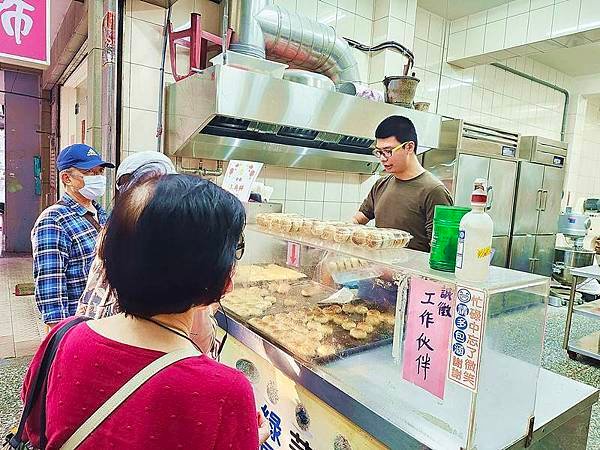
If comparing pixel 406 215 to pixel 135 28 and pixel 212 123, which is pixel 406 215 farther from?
pixel 135 28

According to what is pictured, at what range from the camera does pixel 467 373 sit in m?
1.01

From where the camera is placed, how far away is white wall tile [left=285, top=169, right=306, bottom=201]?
153 inches

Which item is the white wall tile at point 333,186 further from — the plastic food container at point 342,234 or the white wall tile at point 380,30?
the plastic food container at point 342,234

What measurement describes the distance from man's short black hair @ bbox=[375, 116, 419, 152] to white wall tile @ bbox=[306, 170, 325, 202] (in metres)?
1.82

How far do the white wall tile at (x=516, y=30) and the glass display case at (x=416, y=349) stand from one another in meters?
3.66

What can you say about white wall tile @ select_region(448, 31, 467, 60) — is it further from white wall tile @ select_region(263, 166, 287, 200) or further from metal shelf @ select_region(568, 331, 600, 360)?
metal shelf @ select_region(568, 331, 600, 360)

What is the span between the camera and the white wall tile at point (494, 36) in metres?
4.33

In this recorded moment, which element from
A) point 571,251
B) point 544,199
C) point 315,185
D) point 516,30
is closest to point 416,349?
point 315,185

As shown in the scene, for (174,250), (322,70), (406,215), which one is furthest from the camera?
(322,70)

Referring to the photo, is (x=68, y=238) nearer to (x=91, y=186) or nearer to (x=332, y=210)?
(x=91, y=186)

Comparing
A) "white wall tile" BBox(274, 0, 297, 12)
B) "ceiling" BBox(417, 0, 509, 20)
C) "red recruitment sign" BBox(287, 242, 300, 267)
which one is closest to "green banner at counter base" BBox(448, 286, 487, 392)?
"red recruitment sign" BBox(287, 242, 300, 267)

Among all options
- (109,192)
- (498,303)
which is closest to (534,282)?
(498,303)

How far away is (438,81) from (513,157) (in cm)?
125

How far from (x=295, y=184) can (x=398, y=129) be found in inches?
73.2
